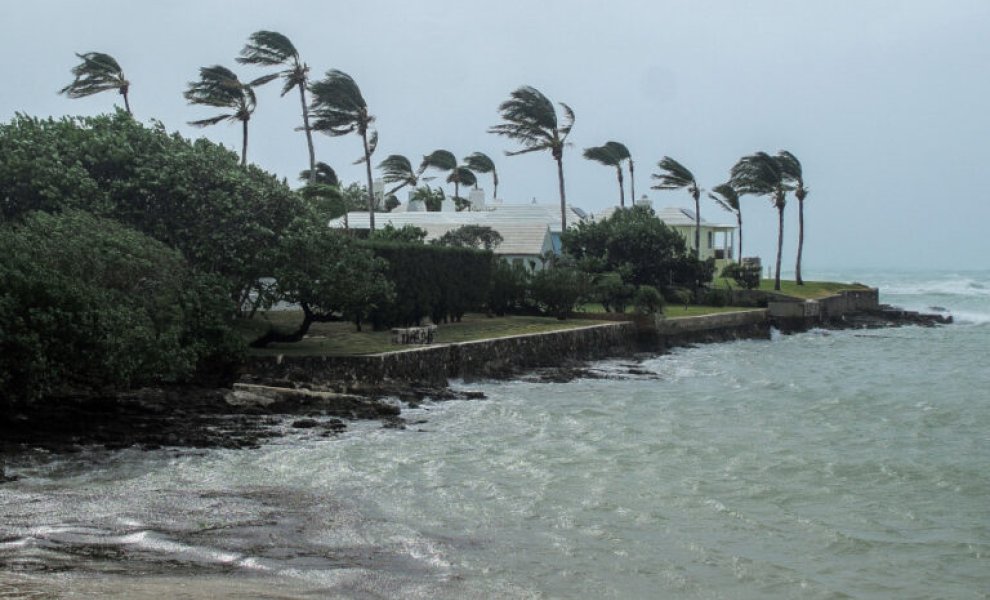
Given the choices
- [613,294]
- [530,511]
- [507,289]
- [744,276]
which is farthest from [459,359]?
[744,276]

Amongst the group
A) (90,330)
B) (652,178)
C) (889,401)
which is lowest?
(889,401)

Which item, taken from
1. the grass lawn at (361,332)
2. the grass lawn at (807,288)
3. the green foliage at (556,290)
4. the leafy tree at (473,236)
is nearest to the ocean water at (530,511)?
the grass lawn at (361,332)

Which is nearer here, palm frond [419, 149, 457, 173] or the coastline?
the coastline

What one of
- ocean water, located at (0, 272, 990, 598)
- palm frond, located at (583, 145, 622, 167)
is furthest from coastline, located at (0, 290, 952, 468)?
palm frond, located at (583, 145, 622, 167)

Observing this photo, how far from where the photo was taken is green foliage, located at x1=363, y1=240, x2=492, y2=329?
3419 centimetres

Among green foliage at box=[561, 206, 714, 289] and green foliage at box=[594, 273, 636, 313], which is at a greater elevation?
green foliage at box=[561, 206, 714, 289]

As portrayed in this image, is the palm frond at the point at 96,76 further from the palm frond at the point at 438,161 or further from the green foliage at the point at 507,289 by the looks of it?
the palm frond at the point at 438,161

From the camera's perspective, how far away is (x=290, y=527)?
13242 millimetres

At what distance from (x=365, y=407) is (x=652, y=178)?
58.6m

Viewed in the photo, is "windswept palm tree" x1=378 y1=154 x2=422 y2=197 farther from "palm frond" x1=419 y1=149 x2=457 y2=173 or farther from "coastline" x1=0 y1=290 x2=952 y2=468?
"coastline" x1=0 y1=290 x2=952 y2=468

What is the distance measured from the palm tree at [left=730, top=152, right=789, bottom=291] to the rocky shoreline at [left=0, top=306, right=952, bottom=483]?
5176 cm

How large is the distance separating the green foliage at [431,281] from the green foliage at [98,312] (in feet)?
29.6

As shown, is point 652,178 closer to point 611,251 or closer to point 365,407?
point 611,251

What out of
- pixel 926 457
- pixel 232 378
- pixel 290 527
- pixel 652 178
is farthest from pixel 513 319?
pixel 652 178
